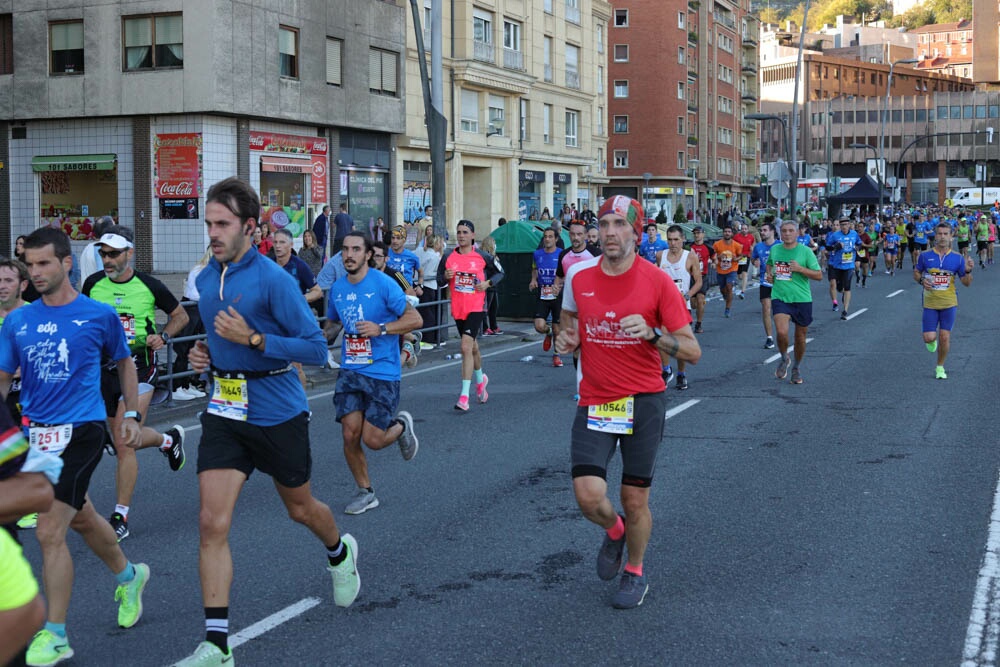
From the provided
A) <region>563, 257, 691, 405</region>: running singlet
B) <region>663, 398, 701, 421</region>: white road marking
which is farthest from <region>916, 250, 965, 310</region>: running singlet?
<region>563, 257, 691, 405</region>: running singlet

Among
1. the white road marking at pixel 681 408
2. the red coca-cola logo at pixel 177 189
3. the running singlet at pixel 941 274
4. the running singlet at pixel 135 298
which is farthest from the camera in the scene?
the red coca-cola logo at pixel 177 189

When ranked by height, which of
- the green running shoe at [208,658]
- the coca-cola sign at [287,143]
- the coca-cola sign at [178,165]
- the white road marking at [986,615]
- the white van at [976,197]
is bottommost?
the white road marking at [986,615]

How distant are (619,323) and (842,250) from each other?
64.0 feet

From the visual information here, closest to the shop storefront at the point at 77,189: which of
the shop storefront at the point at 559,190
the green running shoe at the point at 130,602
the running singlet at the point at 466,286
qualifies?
the running singlet at the point at 466,286

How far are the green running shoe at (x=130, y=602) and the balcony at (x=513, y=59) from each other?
41.0 metres

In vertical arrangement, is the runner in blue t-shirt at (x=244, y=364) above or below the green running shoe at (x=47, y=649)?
above

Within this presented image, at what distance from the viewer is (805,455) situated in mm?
9445

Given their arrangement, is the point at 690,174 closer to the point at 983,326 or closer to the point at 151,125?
the point at 151,125

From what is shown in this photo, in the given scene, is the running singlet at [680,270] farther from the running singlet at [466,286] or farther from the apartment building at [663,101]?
the apartment building at [663,101]

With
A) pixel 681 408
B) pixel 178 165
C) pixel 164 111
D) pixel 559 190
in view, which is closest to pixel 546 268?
pixel 681 408

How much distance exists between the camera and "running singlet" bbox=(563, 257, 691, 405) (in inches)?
216

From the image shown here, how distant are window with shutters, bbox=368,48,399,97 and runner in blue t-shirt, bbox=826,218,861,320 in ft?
53.2

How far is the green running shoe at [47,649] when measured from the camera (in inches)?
185

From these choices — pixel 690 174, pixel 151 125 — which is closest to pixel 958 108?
pixel 690 174
